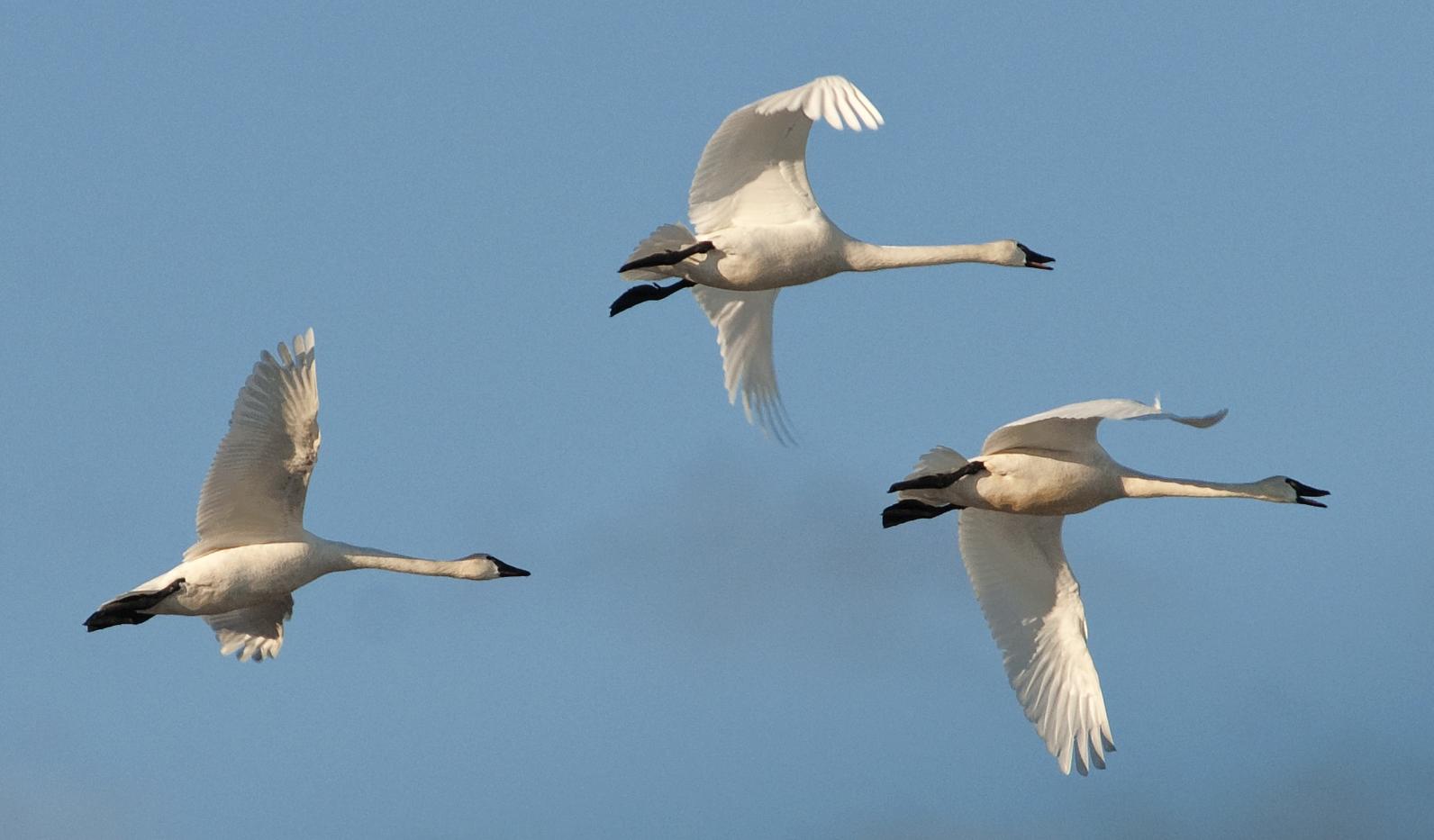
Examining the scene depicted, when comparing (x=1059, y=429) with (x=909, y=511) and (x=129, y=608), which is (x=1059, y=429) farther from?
(x=129, y=608)

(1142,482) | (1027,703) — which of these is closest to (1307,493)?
(1142,482)

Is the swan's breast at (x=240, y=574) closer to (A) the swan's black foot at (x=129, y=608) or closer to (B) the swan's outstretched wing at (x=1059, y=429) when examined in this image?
(A) the swan's black foot at (x=129, y=608)

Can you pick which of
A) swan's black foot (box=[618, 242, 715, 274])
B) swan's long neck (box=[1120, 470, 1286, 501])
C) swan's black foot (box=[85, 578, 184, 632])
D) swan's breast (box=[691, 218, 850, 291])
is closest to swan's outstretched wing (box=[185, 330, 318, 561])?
swan's black foot (box=[85, 578, 184, 632])

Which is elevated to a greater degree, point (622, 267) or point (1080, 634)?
point (622, 267)

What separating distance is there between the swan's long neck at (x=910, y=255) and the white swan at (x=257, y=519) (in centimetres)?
465

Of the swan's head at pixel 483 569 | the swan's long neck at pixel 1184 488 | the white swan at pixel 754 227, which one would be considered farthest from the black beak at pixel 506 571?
the swan's long neck at pixel 1184 488

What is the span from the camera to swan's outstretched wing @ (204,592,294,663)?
2316cm

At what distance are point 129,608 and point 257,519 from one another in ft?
3.86

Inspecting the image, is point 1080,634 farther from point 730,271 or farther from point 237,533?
point 237,533

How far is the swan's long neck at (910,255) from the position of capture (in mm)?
23312

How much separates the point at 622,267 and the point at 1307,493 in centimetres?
582

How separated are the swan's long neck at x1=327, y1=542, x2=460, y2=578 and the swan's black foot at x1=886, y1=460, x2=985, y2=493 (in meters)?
3.70

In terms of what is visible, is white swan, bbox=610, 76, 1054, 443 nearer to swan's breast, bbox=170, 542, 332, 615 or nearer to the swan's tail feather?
the swan's tail feather

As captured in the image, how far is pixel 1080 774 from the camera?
22.5 meters
